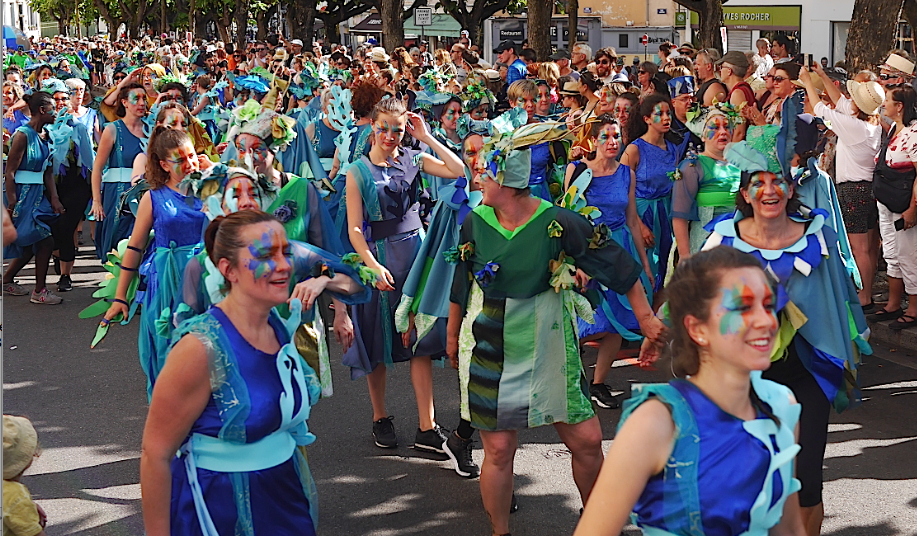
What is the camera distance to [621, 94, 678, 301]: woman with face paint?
8.47 metres

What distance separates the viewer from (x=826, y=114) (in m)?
9.45

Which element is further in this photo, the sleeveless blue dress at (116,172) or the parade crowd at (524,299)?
the sleeveless blue dress at (116,172)

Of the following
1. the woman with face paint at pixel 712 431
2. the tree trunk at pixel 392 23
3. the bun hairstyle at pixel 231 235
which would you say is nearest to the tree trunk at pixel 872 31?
the bun hairstyle at pixel 231 235

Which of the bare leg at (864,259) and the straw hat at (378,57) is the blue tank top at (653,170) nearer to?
the bare leg at (864,259)

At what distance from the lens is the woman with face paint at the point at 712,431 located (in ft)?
9.23

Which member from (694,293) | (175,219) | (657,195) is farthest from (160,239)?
(657,195)

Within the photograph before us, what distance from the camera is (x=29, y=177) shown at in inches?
425

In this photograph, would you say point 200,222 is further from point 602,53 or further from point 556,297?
point 602,53

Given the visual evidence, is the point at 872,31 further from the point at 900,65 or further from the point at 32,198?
the point at 32,198

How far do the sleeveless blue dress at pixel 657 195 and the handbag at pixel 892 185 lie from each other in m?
1.63

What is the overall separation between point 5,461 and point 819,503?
2928 mm

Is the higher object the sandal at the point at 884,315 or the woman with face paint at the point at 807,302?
the woman with face paint at the point at 807,302

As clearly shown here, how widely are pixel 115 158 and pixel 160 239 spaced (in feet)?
15.0

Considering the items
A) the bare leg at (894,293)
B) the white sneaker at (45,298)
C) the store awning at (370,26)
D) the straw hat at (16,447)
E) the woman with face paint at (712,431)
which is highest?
the store awning at (370,26)
